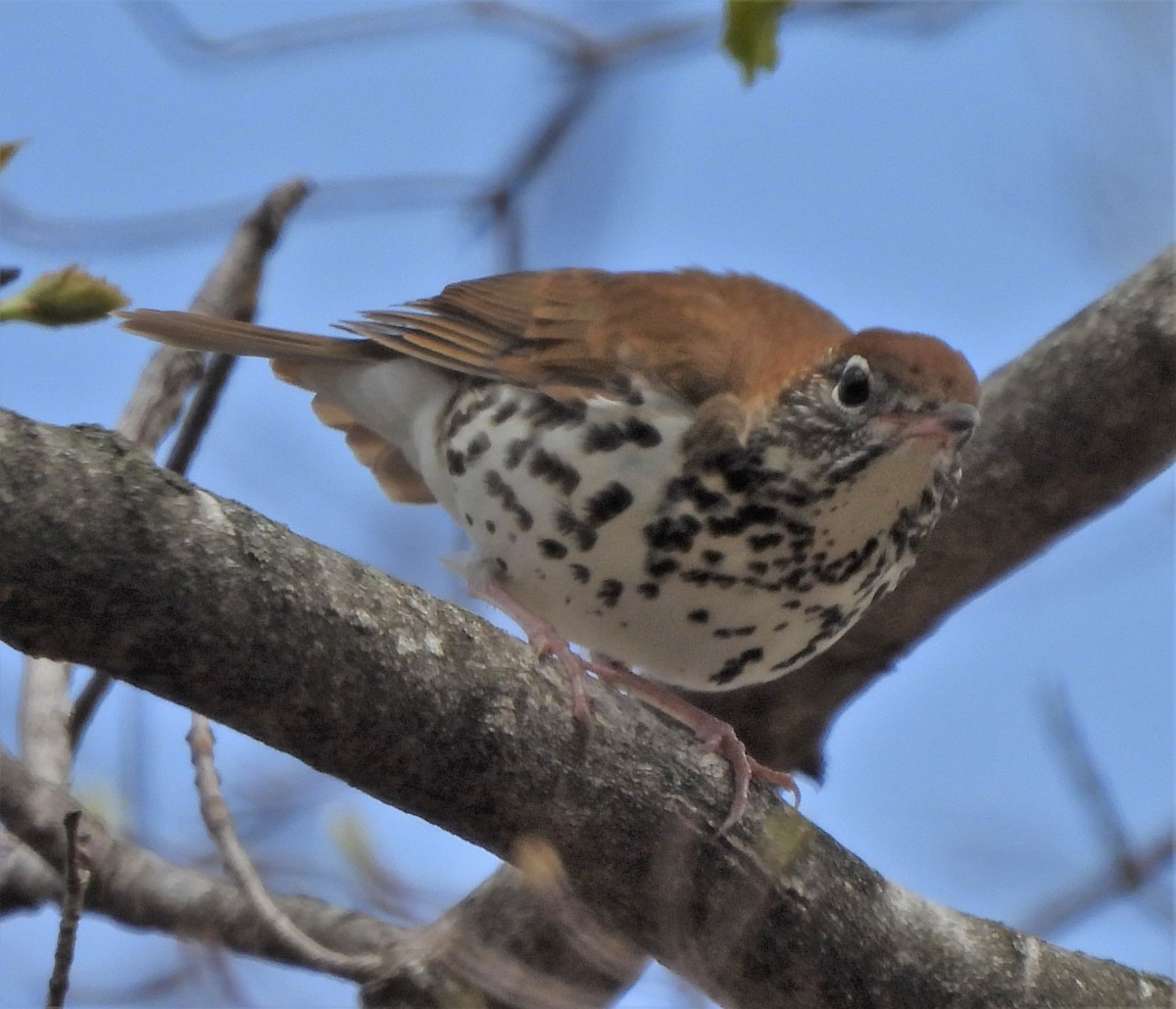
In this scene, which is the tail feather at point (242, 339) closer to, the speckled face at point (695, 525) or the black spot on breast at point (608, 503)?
the speckled face at point (695, 525)

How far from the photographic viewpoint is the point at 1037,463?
427 centimetres

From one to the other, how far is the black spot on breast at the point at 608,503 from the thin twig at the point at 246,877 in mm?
969

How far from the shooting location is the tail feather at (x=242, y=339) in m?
4.04

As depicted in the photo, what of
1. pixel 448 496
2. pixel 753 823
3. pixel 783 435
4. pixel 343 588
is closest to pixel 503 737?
pixel 343 588

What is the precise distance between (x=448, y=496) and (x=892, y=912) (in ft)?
5.42

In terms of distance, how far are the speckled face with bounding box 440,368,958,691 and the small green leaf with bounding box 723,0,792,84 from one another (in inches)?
53.5

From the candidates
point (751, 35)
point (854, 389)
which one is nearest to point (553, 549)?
point (854, 389)

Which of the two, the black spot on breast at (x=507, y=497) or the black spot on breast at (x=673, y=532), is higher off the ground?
the black spot on breast at (x=673, y=532)

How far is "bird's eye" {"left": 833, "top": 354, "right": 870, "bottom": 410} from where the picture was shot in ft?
12.0

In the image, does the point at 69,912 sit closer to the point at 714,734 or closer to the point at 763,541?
the point at 714,734

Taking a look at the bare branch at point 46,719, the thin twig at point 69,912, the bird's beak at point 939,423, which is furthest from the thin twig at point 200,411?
the thin twig at point 69,912

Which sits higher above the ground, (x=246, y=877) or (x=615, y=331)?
(x=615, y=331)

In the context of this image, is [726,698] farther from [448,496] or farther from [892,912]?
[892,912]

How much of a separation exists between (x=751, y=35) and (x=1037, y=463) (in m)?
2.27
